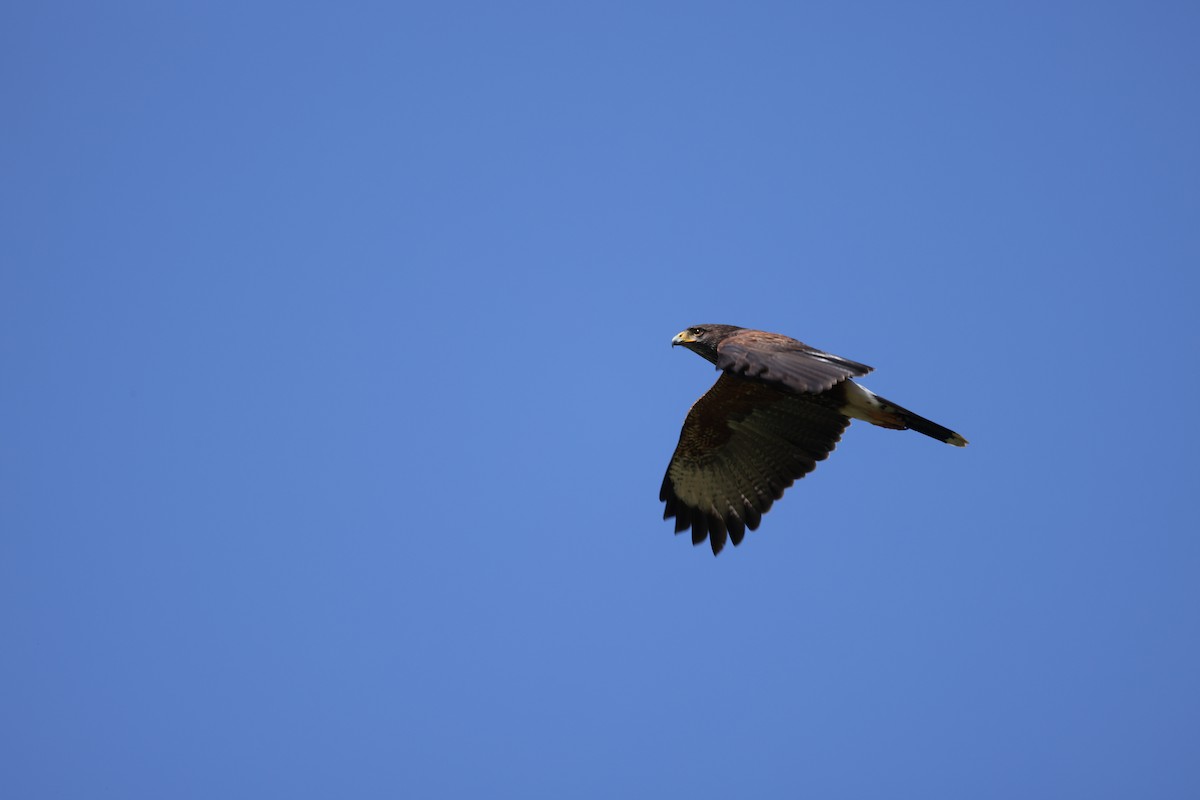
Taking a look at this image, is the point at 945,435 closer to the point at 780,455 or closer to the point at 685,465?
the point at 780,455

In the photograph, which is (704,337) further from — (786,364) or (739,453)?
(786,364)

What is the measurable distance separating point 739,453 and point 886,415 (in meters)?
1.52

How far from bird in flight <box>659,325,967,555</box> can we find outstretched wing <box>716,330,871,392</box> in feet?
2.44

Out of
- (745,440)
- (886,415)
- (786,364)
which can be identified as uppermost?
(745,440)

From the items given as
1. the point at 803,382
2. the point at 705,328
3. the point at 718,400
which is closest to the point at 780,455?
the point at 718,400

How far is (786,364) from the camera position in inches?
328

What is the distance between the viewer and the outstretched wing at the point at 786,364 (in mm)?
7965

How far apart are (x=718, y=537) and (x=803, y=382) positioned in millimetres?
3505

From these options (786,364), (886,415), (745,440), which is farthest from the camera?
(745,440)

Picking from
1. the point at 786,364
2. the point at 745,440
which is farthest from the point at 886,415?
the point at 786,364

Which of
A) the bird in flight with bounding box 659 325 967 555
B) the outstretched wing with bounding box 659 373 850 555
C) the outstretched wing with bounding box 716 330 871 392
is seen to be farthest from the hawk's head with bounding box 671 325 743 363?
the outstretched wing with bounding box 716 330 871 392

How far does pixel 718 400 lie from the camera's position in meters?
10.8

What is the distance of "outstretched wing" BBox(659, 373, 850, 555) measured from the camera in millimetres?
10734

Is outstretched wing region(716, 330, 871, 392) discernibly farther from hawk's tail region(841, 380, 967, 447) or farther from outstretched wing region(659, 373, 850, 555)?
outstretched wing region(659, 373, 850, 555)
